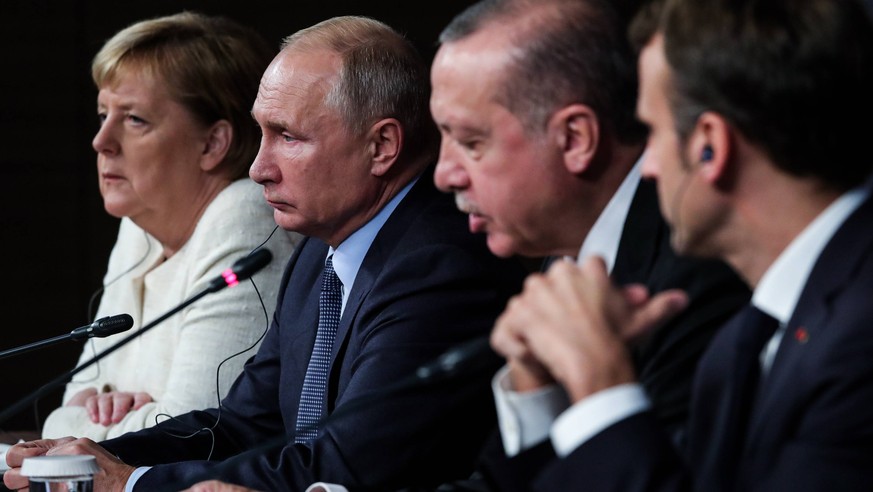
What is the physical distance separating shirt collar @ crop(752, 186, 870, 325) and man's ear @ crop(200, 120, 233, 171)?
6.83 ft

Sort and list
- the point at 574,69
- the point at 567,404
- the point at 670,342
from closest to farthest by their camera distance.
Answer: the point at 567,404 < the point at 670,342 < the point at 574,69

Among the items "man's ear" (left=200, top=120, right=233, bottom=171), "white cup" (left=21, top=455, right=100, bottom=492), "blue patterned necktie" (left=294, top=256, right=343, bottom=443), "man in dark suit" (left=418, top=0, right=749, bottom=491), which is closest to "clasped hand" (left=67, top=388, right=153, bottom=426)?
"man's ear" (left=200, top=120, right=233, bottom=171)

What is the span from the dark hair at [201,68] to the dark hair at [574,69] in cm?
155

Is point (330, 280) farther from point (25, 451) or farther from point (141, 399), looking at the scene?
point (141, 399)

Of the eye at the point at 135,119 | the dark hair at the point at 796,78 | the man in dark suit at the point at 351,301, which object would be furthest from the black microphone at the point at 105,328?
the eye at the point at 135,119

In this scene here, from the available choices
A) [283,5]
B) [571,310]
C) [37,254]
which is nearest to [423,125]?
[571,310]

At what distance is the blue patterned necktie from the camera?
2445 mm

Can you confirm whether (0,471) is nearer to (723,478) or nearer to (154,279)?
(154,279)

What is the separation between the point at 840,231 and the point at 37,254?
383cm

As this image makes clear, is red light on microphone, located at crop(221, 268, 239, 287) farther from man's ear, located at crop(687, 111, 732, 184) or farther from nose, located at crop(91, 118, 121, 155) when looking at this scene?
nose, located at crop(91, 118, 121, 155)

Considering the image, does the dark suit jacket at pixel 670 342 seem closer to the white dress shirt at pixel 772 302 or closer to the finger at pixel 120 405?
the white dress shirt at pixel 772 302

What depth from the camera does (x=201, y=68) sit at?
3.31 meters

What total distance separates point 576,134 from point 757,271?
460 millimetres


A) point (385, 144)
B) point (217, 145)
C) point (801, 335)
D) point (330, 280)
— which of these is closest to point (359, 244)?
point (330, 280)
